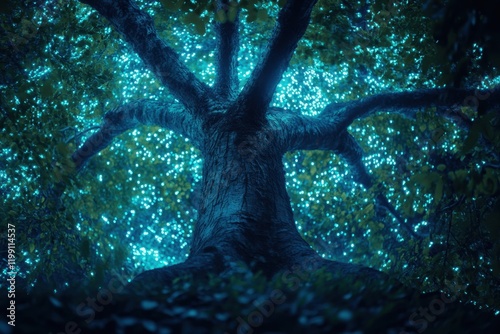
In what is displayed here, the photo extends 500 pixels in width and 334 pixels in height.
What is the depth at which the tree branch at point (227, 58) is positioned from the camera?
24.0 ft

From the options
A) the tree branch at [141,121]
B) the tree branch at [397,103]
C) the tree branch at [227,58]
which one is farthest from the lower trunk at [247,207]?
the tree branch at [397,103]

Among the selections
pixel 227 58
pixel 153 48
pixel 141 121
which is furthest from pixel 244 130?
pixel 141 121

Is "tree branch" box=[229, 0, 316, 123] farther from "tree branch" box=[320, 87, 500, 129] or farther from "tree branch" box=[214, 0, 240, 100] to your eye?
"tree branch" box=[320, 87, 500, 129]

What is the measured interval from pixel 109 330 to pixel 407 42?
8696 millimetres

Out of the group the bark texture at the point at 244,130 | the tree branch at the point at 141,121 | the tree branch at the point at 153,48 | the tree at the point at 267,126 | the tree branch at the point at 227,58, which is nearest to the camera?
the tree at the point at 267,126

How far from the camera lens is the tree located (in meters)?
4.11

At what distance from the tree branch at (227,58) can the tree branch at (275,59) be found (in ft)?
4.17

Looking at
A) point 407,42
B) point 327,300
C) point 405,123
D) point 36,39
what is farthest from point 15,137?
point 405,123

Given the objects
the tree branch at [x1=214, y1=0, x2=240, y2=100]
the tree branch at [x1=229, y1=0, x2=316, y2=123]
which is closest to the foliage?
the tree branch at [x1=229, y1=0, x2=316, y2=123]

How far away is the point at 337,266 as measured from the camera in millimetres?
3951

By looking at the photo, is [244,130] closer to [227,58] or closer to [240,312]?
[227,58]

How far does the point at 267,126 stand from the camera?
6137 mm

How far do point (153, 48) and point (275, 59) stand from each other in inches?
87.9

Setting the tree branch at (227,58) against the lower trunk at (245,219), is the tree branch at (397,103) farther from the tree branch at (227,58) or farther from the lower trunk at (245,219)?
the lower trunk at (245,219)
